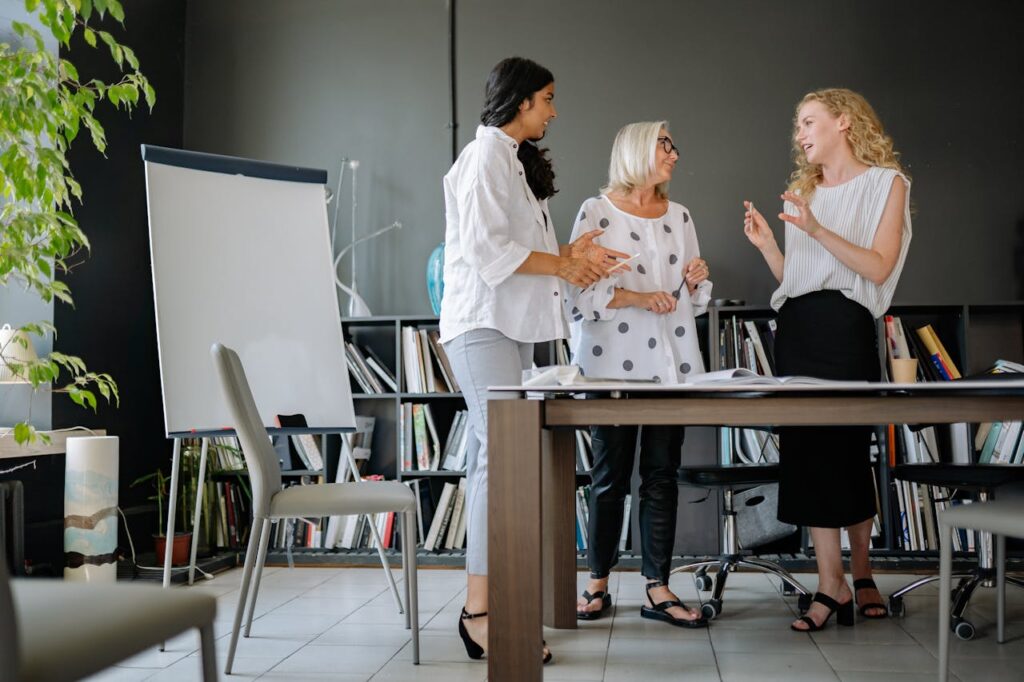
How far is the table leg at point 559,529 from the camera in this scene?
250cm

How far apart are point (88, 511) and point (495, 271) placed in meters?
1.91

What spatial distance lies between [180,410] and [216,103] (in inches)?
81.7

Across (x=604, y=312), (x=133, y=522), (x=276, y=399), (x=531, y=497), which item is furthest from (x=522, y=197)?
(x=133, y=522)

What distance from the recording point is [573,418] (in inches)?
60.5

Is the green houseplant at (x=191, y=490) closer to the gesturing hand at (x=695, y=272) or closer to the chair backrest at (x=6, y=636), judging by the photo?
the gesturing hand at (x=695, y=272)

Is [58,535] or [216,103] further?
[216,103]

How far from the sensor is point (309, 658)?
244 cm

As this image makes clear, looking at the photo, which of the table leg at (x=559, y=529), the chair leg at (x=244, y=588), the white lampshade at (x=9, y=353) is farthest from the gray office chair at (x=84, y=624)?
the white lampshade at (x=9, y=353)

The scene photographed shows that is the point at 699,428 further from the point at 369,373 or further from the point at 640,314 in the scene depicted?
the point at 369,373

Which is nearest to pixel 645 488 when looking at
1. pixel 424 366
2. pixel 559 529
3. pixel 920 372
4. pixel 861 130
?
pixel 559 529

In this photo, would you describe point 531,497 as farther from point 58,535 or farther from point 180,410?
point 58,535

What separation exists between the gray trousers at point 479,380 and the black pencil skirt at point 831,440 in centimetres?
90

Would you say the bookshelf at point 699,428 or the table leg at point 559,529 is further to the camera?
the bookshelf at point 699,428

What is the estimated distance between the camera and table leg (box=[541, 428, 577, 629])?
8.19ft
